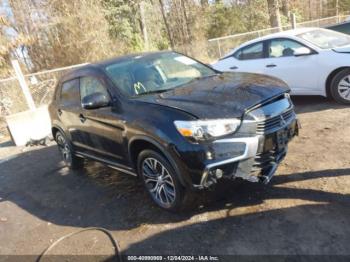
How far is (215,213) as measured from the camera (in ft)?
14.1

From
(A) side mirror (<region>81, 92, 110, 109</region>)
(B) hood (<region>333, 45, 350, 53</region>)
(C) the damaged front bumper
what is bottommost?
(C) the damaged front bumper

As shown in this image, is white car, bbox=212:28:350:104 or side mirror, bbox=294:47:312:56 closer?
white car, bbox=212:28:350:104

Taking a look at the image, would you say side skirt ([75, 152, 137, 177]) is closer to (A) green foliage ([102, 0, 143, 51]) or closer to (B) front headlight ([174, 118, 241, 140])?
(B) front headlight ([174, 118, 241, 140])

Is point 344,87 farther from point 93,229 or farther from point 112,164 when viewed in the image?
point 93,229

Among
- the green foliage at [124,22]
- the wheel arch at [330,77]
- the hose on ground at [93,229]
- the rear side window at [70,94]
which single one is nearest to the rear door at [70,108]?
the rear side window at [70,94]

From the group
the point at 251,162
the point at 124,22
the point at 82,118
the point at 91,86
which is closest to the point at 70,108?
the point at 82,118

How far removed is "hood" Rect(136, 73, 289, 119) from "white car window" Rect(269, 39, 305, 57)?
9.96 feet

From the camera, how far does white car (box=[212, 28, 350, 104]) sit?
23.2 feet

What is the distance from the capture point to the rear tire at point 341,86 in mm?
7012

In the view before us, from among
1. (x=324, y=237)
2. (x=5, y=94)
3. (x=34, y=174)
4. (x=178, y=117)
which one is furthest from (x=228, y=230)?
(x=5, y=94)

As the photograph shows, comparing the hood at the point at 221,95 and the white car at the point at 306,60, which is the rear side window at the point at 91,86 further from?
the white car at the point at 306,60

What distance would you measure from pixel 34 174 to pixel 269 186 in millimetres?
4701

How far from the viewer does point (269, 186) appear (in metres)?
4.61

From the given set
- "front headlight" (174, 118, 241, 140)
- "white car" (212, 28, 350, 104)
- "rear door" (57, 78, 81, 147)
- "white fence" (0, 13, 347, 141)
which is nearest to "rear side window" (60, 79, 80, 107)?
"rear door" (57, 78, 81, 147)
